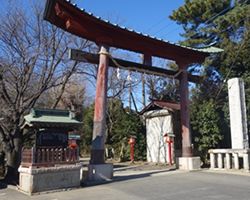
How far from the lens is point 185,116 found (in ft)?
53.8

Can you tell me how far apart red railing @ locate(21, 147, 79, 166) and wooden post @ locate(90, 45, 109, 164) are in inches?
44.3

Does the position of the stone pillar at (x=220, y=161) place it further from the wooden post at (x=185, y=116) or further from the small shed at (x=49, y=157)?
the small shed at (x=49, y=157)

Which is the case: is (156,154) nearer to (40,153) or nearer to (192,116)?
(192,116)

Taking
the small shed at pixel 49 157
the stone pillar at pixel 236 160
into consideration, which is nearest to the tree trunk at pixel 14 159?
the small shed at pixel 49 157

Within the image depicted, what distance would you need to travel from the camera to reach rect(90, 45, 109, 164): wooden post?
42.9ft

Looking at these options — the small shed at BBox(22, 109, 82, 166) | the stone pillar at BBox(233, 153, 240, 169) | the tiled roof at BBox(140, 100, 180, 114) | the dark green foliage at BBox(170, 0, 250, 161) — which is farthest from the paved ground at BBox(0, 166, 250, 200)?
the tiled roof at BBox(140, 100, 180, 114)

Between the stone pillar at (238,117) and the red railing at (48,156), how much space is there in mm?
8311

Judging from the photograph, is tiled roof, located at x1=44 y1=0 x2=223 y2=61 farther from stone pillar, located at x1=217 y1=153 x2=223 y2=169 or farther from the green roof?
stone pillar, located at x1=217 y1=153 x2=223 y2=169

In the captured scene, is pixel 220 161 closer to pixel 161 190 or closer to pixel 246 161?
pixel 246 161

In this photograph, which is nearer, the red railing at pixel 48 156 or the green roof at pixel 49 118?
the red railing at pixel 48 156

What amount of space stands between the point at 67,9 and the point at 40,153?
5711 millimetres

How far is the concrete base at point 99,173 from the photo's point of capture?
12852 millimetres

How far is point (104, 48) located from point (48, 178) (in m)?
6.00

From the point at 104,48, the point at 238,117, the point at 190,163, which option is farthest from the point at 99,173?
the point at 238,117
